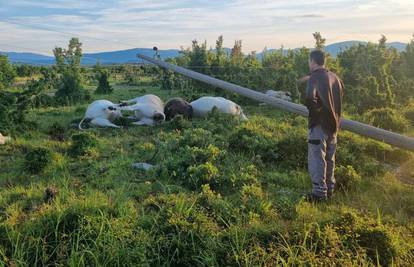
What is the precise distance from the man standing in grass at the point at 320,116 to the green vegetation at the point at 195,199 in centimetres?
32

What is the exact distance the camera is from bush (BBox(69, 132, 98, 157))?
7184 mm

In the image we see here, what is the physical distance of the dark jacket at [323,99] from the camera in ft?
16.4

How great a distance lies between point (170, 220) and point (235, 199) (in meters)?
1.29

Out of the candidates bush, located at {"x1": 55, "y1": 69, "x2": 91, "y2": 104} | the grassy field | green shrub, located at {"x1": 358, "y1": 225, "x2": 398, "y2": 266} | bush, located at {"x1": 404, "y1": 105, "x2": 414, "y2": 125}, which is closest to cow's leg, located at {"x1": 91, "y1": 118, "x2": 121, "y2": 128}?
the grassy field

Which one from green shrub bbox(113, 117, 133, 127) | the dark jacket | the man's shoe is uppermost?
the dark jacket

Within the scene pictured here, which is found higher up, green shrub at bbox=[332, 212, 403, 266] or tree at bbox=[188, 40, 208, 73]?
tree at bbox=[188, 40, 208, 73]

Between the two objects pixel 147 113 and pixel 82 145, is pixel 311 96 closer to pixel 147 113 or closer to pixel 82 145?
pixel 82 145

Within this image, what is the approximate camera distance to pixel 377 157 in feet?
24.1

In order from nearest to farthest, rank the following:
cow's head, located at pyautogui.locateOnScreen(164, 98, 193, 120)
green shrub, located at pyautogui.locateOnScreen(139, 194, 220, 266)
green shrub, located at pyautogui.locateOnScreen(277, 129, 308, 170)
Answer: green shrub, located at pyautogui.locateOnScreen(139, 194, 220, 266) → green shrub, located at pyautogui.locateOnScreen(277, 129, 308, 170) → cow's head, located at pyautogui.locateOnScreen(164, 98, 193, 120)

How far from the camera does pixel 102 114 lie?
10102 mm

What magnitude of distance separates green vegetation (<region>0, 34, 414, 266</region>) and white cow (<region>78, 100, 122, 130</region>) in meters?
0.33

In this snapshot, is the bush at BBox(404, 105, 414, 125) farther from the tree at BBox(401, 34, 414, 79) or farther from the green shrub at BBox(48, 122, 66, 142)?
the green shrub at BBox(48, 122, 66, 142)

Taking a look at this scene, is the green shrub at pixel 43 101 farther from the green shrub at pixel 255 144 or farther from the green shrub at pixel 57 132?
the green shrub at pixel 255 144

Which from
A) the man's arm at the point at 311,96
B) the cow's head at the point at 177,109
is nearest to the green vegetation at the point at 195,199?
the cow's head at the point at 177,109
